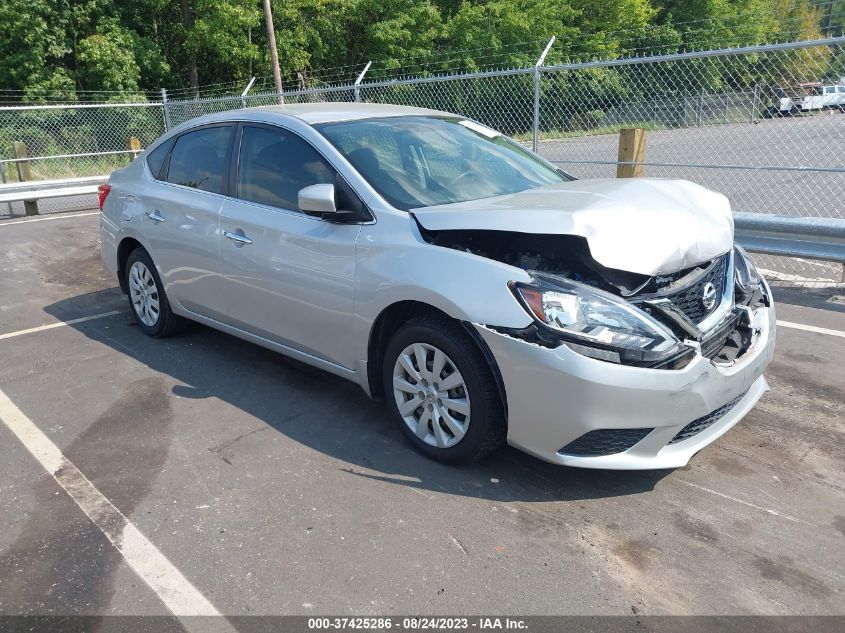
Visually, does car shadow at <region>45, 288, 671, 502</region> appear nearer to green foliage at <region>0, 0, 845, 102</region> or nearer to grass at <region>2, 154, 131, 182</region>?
grass at <region>2, 154, 131, 182</region>

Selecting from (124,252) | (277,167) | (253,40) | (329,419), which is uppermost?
(253,40)

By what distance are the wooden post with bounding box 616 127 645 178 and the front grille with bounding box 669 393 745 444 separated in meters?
4.87

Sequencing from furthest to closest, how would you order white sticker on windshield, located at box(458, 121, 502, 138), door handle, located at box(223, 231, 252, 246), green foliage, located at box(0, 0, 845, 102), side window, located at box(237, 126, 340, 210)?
green foliage, located at box(0, 0, 845, 102) → white sticker on windshield, located at box(458, 121, 502, 138) → door handle, located at box(223, 231, 252, 246) → side window, located at box(237, 126, 340, 210)

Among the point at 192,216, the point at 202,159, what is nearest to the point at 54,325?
the point at 192,216

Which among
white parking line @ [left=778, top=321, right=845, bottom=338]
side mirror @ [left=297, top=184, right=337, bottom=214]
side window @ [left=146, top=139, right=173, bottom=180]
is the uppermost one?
side window @ [left=146, top=139, right=173, bottom=180]

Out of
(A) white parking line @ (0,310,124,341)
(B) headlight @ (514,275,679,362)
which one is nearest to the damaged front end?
(B) headlight @ (514,275,679,362)

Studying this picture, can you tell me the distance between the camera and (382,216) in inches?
142

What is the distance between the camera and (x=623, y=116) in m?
13.4

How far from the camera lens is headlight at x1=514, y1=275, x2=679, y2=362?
2.93m

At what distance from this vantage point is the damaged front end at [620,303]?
2947 millimetres

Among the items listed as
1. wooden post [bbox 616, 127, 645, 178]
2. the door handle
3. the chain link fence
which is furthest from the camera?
the chain link fence

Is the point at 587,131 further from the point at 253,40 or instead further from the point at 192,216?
the point at 253,40

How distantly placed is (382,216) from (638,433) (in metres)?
1.63

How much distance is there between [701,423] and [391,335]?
154 cm
